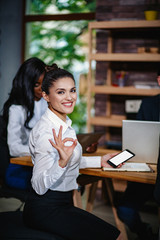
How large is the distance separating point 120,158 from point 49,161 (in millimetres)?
618

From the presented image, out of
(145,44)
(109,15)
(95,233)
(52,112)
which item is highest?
(109,15)

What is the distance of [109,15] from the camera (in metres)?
3.76

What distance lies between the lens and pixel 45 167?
150 centimetres

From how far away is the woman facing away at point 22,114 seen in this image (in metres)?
2.43

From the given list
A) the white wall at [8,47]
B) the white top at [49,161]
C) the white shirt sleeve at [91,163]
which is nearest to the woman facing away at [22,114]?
the white shirt sleeve at [91,163]

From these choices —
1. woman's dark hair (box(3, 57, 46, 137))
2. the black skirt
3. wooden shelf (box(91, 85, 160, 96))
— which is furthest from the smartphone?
wooden shelf (box(91, 85, 160, 96))

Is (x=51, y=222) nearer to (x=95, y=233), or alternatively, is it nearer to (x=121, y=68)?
(x=95, y=233)

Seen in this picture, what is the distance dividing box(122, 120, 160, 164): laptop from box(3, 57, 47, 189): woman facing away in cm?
79

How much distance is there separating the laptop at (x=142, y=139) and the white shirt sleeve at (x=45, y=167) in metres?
0.63

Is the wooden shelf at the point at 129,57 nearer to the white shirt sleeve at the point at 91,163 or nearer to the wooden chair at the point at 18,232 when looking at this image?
the white shirt sleeve at the point at 91,163

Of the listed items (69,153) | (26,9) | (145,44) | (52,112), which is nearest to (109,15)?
(145,44)

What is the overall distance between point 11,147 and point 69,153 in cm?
108

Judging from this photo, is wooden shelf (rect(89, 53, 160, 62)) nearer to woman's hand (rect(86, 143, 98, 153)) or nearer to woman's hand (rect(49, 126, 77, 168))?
woman's hand (rect(86, 143, 98, 153))

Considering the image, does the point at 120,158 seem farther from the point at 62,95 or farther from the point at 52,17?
the point at 52,17
